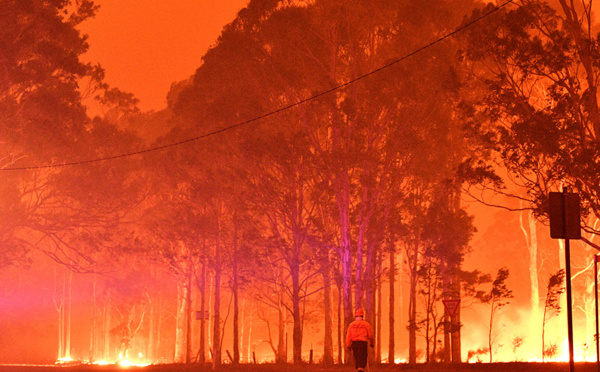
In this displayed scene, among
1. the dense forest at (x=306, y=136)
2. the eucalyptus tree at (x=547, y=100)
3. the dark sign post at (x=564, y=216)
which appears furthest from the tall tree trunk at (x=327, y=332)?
the dark sign post at (x=564, y=216)

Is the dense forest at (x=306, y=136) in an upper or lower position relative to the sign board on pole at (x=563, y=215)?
upper

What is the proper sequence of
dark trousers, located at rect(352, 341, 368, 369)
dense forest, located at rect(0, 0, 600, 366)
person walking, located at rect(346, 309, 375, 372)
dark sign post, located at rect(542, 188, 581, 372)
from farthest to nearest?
1. dense forest, located at rect(0, 0, 600, 366)
2. dark trousers, located at rect(352, 341, 368, 369)
3. person walking, located at rect(346, 309, 375, 372)
4. dark sign post, located at rect(542, 188, 581, 372)

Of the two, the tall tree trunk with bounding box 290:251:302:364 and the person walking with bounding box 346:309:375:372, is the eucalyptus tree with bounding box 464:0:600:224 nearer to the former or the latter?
the person walking with bounding box 346:309:375:372

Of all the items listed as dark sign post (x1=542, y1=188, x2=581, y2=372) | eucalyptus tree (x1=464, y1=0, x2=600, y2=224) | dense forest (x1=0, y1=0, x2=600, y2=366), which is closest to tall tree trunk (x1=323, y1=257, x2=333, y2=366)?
dense forest (x1=0, y1=0, x2=600, y2=366)

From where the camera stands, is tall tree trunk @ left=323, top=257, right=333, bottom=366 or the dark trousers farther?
tall tree trunk @ left=323, top=257, right=333, bottom=366

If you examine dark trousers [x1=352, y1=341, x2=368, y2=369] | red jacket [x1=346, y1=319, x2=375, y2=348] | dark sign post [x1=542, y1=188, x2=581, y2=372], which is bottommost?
dark trousers [x1=352, y1=341, x2=368, y2=369]

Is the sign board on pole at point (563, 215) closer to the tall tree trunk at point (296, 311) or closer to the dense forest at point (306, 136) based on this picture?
the dense forest at point (306, 136)

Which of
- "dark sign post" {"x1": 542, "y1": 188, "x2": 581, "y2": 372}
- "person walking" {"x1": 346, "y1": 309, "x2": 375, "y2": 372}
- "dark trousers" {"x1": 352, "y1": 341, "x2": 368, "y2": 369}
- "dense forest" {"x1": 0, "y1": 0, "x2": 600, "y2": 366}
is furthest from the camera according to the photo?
"dense forest" {"x1": 0, "y1": 0, "x2": 600, "y2": 366}

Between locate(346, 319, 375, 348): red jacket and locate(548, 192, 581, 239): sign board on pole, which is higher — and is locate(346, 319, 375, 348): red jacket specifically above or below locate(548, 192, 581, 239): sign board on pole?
below

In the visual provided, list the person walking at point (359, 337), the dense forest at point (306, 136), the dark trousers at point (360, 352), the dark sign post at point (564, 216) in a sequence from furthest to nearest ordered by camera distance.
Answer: the dense forest at point (306, 136) < the dark trousers at point (360, 352) < the person walking at point (359, 337) < the dark sign post at point (564, 216)

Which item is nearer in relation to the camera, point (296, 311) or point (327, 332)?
point (296, 311)

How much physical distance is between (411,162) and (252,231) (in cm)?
880

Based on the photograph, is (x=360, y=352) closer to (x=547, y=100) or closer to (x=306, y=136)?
(x=547, y=100)

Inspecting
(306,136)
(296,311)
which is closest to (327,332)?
(296,311)
